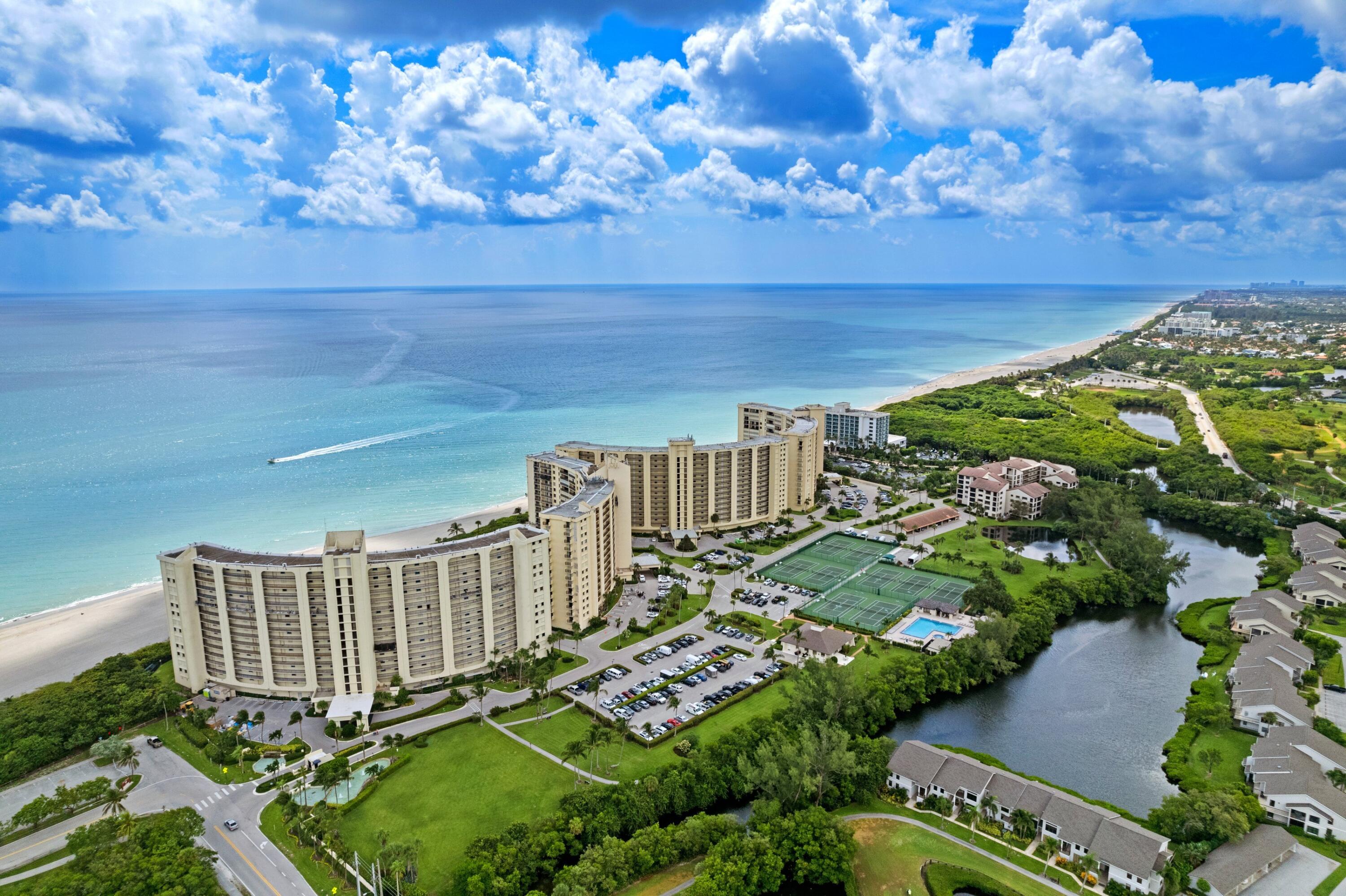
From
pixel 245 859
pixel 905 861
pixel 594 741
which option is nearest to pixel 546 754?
pixel 594 741

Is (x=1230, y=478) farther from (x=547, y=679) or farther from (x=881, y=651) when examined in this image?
(x=547, y=679)

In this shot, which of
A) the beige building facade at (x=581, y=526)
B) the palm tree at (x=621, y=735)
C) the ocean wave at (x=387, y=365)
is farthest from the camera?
the ocean wave at (x=387, y=365)

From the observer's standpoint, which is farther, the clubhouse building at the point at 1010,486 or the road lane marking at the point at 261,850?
the clubhouse building at the point at 1010,486

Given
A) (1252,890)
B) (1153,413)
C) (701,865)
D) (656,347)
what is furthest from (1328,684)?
(656,347)

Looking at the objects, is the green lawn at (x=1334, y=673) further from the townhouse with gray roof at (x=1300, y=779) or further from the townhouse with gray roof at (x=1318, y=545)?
the townhouse with gray roof at (x=1318, y=545)

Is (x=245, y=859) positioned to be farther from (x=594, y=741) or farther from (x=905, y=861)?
(x=905, y=861)

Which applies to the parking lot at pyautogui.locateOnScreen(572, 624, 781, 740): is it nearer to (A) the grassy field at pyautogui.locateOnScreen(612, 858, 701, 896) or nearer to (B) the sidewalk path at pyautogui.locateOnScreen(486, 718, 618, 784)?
(B) the sidewalk path at pyautogui.locateOnScreen(486, 718, 618, 784)

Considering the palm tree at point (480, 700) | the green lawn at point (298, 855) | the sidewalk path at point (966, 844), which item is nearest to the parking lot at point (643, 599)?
the palm tree at point (480, 700)

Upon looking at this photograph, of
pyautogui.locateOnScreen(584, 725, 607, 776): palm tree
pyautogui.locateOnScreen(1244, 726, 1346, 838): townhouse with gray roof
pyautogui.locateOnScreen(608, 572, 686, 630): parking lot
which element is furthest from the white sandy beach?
pyautogui.locateOnScreen(1244, 726, 1346, 838): townhouse with gray roof
